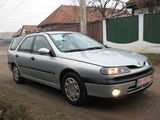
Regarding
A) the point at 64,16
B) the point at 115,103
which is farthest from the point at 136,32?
the point at 64,16

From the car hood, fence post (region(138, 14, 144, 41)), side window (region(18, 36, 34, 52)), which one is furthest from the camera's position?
fence post (region(138, 14, 144, 41))

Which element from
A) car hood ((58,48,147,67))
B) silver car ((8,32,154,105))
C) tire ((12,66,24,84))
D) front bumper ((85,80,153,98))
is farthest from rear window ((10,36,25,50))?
front bumper ((85,80,153,98))

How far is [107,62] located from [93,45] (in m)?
1.52

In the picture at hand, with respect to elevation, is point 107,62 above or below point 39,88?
above

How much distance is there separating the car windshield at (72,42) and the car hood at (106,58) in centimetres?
31

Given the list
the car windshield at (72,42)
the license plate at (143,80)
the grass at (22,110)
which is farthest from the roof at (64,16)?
the license plate at (143,80)

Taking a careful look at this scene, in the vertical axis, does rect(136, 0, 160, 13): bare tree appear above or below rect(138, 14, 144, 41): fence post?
above

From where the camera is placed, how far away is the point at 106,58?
15.3 feet

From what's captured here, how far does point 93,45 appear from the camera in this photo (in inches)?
234

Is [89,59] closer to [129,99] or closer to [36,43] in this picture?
[129,99]

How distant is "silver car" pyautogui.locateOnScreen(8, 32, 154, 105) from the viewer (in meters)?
4.36

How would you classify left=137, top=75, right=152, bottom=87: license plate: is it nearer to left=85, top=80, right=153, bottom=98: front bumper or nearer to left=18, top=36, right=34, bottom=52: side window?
left=85, top=80, right=153, bottom=98: front bumper

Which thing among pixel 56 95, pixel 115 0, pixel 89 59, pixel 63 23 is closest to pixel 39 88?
pixel 56 95

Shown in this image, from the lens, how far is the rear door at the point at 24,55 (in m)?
6.47
